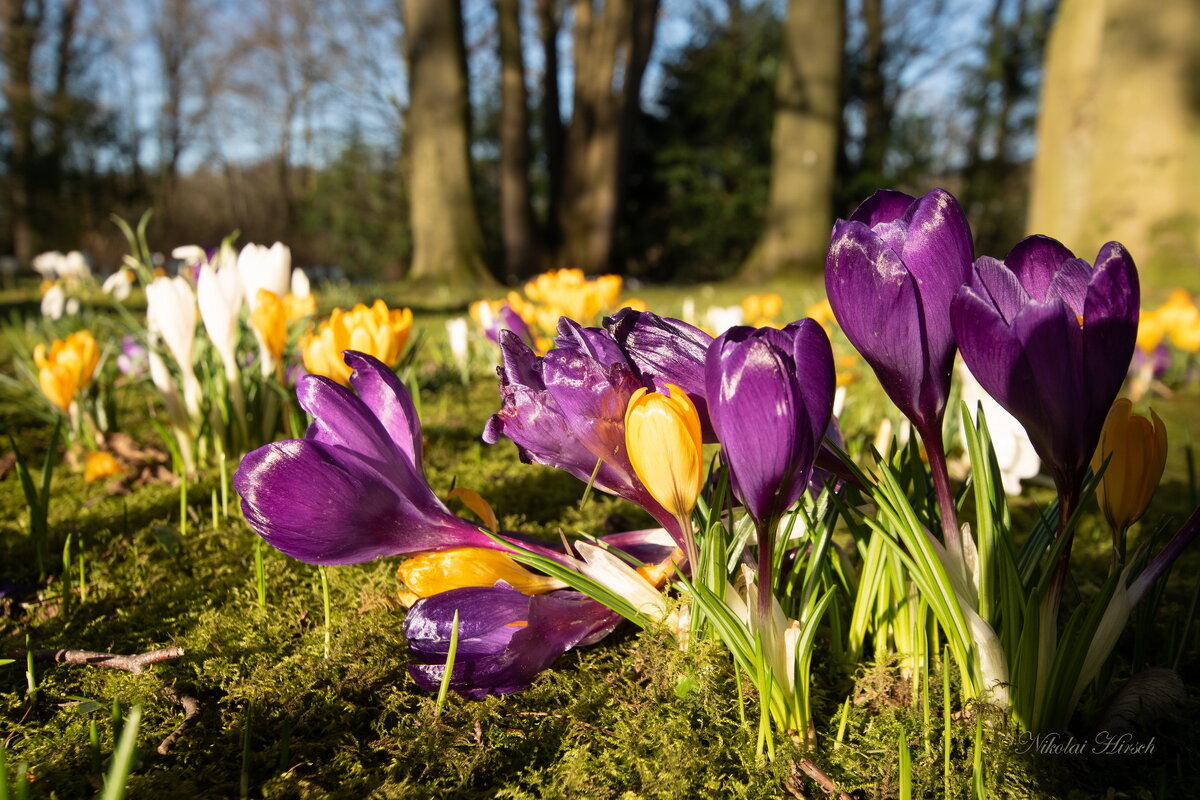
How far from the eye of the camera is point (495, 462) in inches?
89.7

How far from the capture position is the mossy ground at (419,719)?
88 cm

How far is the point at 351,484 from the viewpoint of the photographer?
924 mm

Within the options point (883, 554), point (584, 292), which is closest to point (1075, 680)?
point (883, 554)

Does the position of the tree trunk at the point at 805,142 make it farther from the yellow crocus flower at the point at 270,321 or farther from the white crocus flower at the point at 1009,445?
the yellow crocus flower at the point at 270,321

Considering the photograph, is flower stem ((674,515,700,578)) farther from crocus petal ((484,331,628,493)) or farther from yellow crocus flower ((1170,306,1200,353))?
yellow crocus flower ((1170,306,1200,353))

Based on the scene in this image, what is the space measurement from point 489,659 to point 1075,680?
688 millimetres

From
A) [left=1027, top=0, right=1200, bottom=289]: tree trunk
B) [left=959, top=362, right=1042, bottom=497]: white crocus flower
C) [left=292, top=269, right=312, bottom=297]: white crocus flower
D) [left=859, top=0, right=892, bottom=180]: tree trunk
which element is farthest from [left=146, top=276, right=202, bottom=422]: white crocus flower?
[left=859, top=0, right=892, bottom=180]: tree trunk

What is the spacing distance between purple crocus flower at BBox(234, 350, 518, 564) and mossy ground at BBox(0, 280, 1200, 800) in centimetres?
22

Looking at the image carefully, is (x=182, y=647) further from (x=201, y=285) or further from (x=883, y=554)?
(x=883, y=554)

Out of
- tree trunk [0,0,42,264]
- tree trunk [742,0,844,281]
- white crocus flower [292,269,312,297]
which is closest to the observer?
white crocus flower [292,269,312,297]

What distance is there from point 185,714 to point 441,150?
882 centimetres

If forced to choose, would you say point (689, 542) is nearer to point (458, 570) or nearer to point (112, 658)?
point (458, 570)

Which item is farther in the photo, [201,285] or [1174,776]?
[201,285]

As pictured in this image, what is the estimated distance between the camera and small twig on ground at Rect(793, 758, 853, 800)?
33.9 inches
